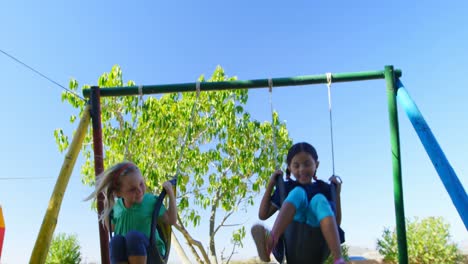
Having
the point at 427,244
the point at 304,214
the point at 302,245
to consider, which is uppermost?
the point at 304,214

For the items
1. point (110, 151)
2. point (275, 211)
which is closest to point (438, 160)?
point (275, 211)

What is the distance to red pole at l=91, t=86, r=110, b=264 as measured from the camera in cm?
322

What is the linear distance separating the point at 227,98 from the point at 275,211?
22.5ft

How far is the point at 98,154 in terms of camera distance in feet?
11.4

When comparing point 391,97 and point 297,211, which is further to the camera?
point 391,97

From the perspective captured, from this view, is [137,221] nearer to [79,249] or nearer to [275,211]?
[275,211]

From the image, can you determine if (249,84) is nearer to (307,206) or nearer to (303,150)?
(303,150)

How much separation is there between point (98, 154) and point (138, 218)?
1113mm

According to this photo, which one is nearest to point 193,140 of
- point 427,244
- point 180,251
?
point 180,251

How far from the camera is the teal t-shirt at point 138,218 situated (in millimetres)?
2529

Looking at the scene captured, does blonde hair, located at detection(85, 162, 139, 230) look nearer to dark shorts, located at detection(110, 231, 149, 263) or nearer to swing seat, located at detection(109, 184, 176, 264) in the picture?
swing seat, located at detection(109, 184, 176, 264)

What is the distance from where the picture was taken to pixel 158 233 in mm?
2607

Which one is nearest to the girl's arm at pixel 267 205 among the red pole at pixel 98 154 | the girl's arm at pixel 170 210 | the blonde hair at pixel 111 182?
the girl's arm at pixel 170 210

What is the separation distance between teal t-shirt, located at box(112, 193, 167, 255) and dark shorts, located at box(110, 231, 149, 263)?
13 centimetres
